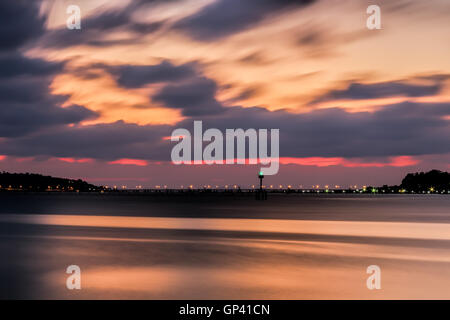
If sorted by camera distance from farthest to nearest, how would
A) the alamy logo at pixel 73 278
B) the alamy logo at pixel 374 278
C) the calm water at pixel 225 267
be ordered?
the alamy logo at pixel 374 278 < the alamy logo at pixel 73 278 < the calm water at pixel 225 267

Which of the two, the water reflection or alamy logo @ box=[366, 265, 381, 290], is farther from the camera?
alamy logo @ box=[366, 265, 381, 290]

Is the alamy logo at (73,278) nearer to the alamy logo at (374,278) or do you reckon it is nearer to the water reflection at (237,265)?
the water reflection at (237,265)

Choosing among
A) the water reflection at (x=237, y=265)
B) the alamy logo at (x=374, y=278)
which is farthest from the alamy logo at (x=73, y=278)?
the alamy logo at (x=374, y=278)

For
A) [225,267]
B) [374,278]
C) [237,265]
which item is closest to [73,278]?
[225,267]

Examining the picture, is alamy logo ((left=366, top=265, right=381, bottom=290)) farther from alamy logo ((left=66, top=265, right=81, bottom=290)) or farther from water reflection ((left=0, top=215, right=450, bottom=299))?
alamy logo ((left=66, top=265, right=81, bottom=290))

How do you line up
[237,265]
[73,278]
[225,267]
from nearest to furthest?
[73,278] < [225,267] < [237,265]

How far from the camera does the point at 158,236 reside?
4616 centimetres

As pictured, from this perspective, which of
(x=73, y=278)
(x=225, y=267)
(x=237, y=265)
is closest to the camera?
(x=73, y=278)

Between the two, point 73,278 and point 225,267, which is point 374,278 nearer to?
point 225,267

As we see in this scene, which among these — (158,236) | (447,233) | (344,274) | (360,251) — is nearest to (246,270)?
(344,274)

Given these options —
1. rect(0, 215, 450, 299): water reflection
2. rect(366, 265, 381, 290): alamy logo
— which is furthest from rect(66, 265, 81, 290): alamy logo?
rect(366, 265, 381, 290): alamy logo

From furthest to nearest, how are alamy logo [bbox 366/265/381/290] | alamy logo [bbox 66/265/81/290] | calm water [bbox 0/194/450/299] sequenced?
alamy logo [bbox 366/265/381/290] → alamy logo [bbox 66/265/81/290] → calm water [bbox 0/194/450/299]

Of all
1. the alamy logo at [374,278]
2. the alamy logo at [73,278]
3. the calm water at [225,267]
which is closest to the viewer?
the calm water at [225,267]
